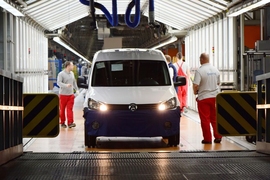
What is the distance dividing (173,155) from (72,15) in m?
13.4

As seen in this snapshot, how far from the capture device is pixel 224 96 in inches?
346

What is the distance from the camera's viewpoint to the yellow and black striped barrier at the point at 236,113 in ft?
28.6

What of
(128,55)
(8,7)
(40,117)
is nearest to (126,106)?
(40,117)

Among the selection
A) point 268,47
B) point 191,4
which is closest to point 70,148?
point 268,47

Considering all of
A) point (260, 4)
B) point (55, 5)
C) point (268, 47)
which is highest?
point (55, 5)

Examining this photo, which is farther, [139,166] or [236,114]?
[236,114]

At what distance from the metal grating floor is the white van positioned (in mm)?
1740

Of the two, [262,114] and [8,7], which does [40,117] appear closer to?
[262,114]

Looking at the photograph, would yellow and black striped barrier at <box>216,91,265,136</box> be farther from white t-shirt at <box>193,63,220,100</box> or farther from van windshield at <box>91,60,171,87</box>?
van windshield at <box>91,60,171,87</box>

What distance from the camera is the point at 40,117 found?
8.69m

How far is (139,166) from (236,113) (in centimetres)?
281

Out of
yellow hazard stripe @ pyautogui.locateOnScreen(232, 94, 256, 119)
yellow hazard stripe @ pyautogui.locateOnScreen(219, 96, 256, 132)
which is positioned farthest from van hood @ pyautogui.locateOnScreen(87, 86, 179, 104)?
yellow hazard stripe @ pyautogui.locateOnScreen(232, 94, 256, 119)

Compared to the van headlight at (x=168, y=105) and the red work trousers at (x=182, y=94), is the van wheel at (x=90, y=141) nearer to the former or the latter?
the van headlight at (x=168, y=105)

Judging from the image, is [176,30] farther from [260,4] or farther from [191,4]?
[260,4]
